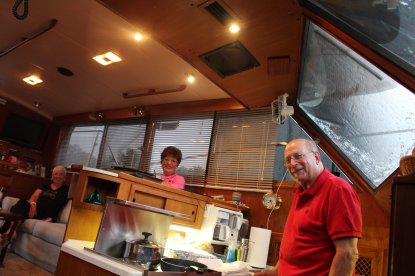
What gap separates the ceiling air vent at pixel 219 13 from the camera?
209cm

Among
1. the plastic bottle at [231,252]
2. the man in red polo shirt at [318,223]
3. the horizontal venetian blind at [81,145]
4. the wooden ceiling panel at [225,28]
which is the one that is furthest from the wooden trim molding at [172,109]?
the man in red polo shirt at [318,223]

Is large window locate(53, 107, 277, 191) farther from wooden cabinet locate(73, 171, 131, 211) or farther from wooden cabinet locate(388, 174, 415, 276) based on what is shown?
wooden cabinet locate(388, 174, 415, 276)

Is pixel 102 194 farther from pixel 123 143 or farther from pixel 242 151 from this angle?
pixel 123 143

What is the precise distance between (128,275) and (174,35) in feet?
5.52

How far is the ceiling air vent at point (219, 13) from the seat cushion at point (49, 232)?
3.37m

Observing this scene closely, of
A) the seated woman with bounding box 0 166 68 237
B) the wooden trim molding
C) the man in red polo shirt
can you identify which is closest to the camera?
the man in red polo shirt

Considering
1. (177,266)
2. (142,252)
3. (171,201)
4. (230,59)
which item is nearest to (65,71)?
(230,59)

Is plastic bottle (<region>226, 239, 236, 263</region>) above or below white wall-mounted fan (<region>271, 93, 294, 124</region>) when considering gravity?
below

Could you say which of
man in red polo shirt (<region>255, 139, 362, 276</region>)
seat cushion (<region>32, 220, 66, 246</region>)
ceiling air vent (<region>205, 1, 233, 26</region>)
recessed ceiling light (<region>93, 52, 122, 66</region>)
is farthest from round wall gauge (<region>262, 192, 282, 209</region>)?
seat cushion (<region>32, 220, 66, 246</region>)

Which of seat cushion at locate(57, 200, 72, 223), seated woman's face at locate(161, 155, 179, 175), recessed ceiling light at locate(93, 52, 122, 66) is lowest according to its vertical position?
seat cushion at locate(57, 200, 72, 223)

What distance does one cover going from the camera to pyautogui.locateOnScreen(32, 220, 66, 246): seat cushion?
13.9ft

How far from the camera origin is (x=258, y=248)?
307 centimetres

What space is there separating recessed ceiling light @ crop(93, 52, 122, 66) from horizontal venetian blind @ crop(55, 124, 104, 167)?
1941mm

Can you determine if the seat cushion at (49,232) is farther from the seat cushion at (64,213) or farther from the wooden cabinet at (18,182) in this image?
the wooden cabinet at (18,182)
